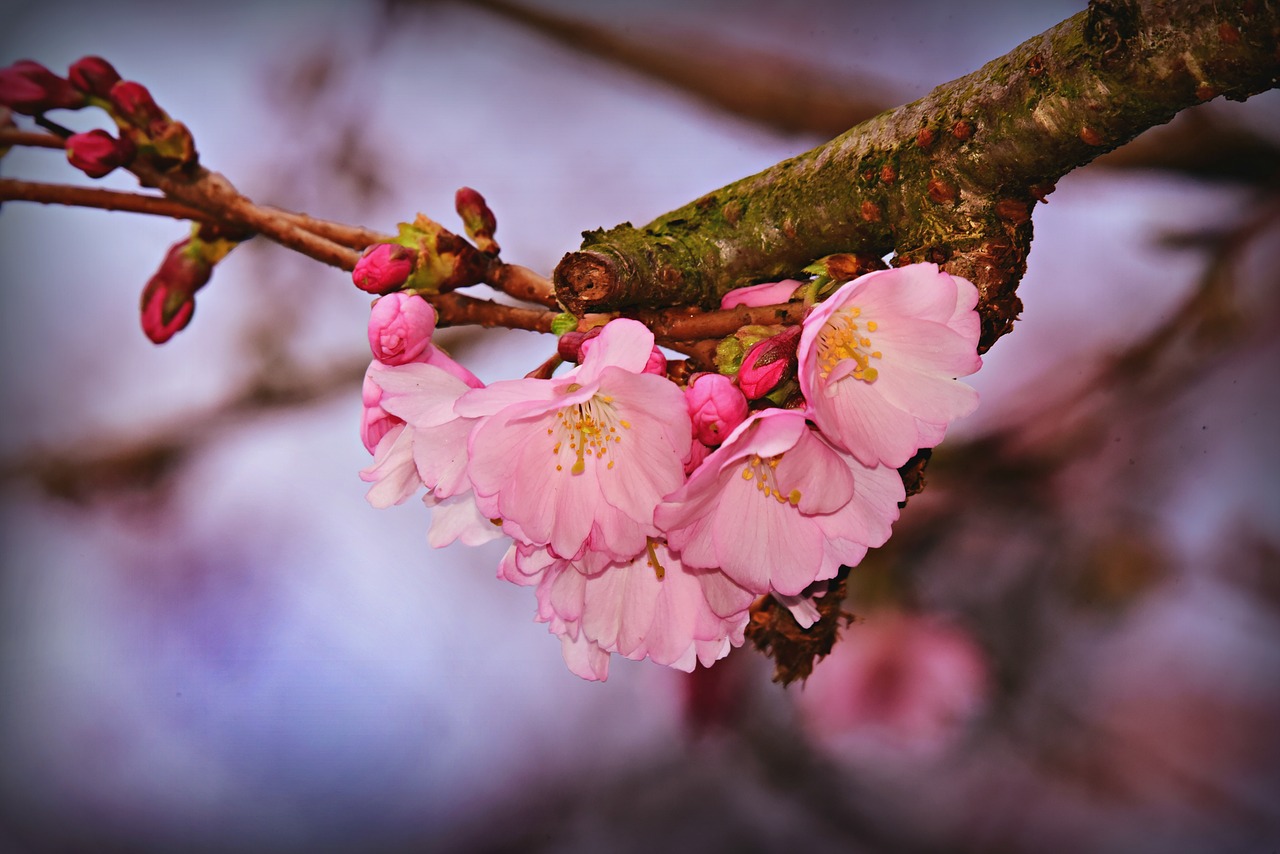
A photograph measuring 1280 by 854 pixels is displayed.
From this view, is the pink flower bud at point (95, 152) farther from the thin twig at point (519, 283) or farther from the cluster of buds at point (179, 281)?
the thin twig at point (519, 283)

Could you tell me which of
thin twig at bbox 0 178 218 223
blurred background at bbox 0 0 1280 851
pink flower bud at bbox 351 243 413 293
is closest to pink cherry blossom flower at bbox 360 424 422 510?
pink flower bud at bbox 351 243 413 293

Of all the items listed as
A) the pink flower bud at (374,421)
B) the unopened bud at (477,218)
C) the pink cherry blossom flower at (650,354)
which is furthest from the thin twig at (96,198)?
the pink cherry blossom flower at (650,354)

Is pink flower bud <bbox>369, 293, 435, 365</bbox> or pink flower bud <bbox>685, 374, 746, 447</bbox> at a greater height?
pink flower bud <bbox>369, 293, 435, 365</bbox>

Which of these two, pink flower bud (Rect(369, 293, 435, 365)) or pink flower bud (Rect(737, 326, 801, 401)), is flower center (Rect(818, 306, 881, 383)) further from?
pink flower bud (Rect(369, 293, 435, 365))

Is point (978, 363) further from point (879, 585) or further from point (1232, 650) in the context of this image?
point (1232, 650)

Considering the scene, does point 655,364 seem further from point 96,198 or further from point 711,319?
point 96,198
